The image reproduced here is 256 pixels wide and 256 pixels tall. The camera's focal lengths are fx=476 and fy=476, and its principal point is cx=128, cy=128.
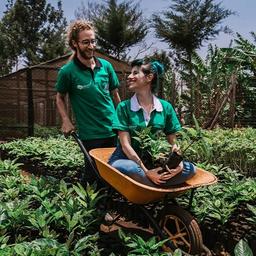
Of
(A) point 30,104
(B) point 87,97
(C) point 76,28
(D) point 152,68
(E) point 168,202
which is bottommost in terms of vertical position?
(E) point 168,202

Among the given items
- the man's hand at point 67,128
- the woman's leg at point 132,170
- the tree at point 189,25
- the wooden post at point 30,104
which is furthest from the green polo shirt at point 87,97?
the tree at point 189,25

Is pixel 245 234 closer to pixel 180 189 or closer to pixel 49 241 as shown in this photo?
pixel 180 189

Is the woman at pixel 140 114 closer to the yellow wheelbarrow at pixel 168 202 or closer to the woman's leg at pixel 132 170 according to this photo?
the woman's leg at pixel 132 170

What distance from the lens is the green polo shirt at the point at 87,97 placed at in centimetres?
411

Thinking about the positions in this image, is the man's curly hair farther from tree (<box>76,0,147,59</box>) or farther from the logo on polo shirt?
tree (<box>76,0,147,59</box>)

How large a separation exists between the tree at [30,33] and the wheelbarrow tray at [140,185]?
3204cm

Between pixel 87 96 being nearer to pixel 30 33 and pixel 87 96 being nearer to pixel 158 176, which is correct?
pixel 158 176

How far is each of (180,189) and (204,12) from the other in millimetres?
26617

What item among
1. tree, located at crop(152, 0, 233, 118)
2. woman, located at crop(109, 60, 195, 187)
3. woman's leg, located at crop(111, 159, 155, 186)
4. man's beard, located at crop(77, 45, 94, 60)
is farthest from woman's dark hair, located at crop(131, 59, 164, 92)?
tree, located at crop(152, 0, 233, 118)

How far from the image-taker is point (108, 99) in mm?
4242

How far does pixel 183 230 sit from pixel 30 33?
34317 mm

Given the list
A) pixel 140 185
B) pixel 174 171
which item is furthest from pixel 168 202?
pixel 140 185

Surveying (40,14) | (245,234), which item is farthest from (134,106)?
(40,14)

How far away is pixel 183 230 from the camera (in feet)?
10.7
